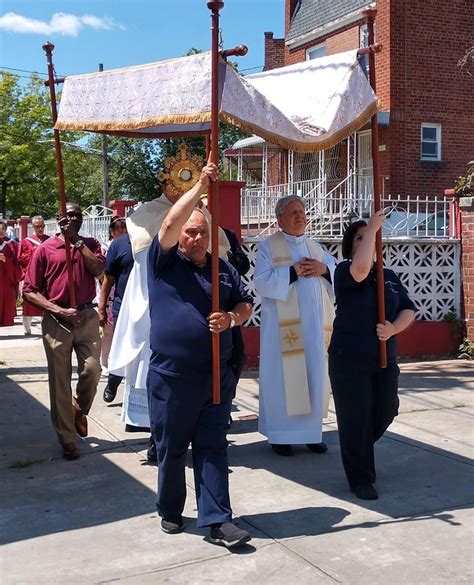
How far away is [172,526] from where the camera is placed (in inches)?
176

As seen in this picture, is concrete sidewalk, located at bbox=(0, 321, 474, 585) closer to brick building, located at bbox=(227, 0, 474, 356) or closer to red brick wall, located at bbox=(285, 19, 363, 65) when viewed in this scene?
brick building, located at bbox=(227, 0, 474, 356)

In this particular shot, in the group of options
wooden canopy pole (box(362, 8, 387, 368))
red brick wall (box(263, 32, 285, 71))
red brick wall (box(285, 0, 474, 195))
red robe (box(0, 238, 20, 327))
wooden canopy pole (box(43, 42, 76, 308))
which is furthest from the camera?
red brick wall (box(263, 32, 285, 71))

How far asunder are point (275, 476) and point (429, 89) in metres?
15.9

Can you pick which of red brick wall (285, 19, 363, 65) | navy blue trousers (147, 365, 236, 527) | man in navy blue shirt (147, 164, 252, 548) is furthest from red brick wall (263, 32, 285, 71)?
navy blue trousers (147, 365, 236, 527)

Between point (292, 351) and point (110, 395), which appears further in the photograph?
point (110, 395)

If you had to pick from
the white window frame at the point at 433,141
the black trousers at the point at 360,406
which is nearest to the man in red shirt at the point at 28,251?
the black trousers at the point at 360,406

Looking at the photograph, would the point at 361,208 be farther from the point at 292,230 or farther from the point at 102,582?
the point at 102,582

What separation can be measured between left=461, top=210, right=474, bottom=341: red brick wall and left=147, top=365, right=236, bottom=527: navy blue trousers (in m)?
→ 6.76

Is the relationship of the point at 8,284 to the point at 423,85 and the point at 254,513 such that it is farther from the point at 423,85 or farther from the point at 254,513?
the point at 423,85

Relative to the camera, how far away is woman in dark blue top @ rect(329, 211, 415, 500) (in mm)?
5023

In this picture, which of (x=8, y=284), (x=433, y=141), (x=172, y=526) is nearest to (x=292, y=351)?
(x=172, y=526)

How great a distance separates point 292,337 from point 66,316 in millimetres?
1703

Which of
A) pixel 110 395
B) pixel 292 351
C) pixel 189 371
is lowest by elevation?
pixel 110 395

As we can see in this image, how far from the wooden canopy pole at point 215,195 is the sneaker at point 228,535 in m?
0.66
